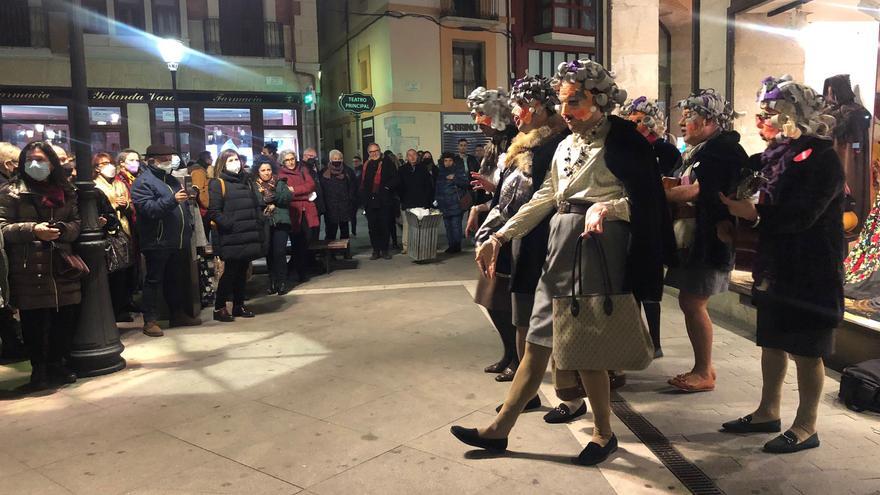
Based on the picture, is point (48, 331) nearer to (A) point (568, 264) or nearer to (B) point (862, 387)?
(A) point (568, 264)

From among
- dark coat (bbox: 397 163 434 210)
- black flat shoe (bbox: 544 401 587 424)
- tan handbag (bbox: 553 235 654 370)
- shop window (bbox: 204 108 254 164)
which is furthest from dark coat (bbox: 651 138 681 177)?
shop window (bbox: 204 108 254 164)

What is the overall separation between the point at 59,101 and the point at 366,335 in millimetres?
18055

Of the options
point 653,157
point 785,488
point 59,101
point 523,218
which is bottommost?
point 785,488

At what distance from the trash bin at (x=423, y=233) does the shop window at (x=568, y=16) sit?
16748mm

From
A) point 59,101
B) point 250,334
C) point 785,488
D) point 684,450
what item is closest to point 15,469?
point 250,334

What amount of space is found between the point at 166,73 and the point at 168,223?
650 inches

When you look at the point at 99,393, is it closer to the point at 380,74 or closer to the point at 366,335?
the point at 366,335

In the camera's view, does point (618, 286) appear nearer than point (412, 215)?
Yes

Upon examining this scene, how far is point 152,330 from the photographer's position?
6.42m

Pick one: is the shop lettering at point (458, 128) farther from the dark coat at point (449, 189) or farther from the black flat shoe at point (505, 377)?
the black flat shoe at point (505, 377)

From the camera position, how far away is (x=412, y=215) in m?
10.5

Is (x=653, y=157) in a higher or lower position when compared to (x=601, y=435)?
higher

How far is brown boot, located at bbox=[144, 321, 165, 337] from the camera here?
6410 millimetres

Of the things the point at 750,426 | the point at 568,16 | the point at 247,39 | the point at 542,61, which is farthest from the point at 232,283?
the point at 568,16
